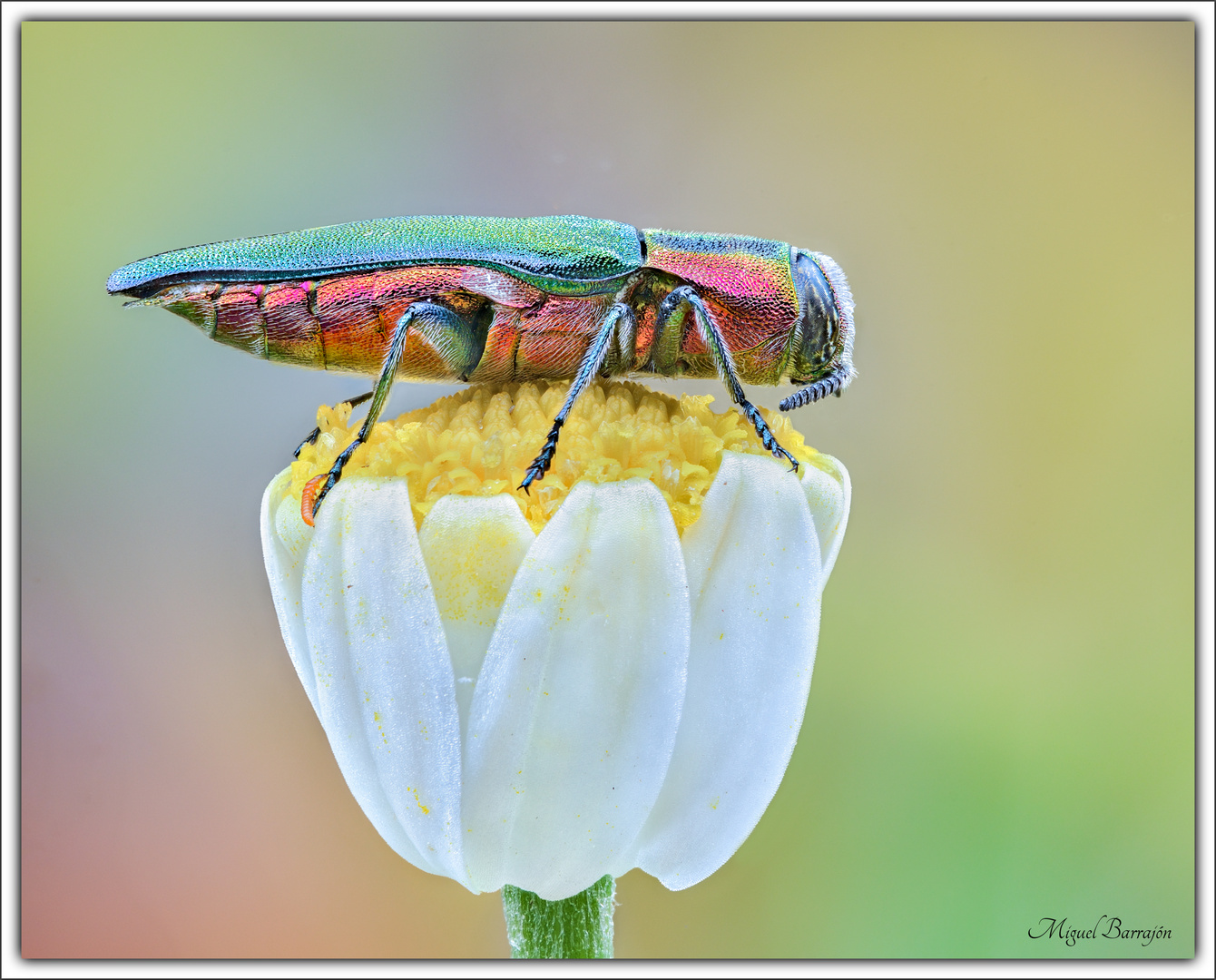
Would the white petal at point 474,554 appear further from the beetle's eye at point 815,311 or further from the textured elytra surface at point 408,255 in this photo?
the beetle's eye at point 815,311

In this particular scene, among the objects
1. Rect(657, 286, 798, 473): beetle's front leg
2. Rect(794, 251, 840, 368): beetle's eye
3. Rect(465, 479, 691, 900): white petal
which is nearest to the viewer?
Rect(465, 479, 691, 900): white petal

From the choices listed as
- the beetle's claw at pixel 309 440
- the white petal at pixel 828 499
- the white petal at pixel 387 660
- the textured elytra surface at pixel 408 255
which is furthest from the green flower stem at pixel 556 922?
the textured elytra surface at pixel 408 255

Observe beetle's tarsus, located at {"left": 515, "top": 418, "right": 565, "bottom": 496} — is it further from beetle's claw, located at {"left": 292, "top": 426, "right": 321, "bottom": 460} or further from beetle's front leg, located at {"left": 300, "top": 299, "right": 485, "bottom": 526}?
beetle's claw, located at {"left": 292, "top": 426, "right": 321, "bottom": 460}

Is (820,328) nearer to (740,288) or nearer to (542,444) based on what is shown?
(740,288)

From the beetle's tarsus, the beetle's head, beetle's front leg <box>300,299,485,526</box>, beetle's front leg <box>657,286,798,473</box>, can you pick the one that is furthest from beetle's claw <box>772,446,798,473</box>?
beetle's front leg <box>300,299,485,526</box>

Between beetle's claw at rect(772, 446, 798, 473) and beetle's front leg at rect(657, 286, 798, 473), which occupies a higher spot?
beetle's front leg at rect(657, 286, 798, 473)
